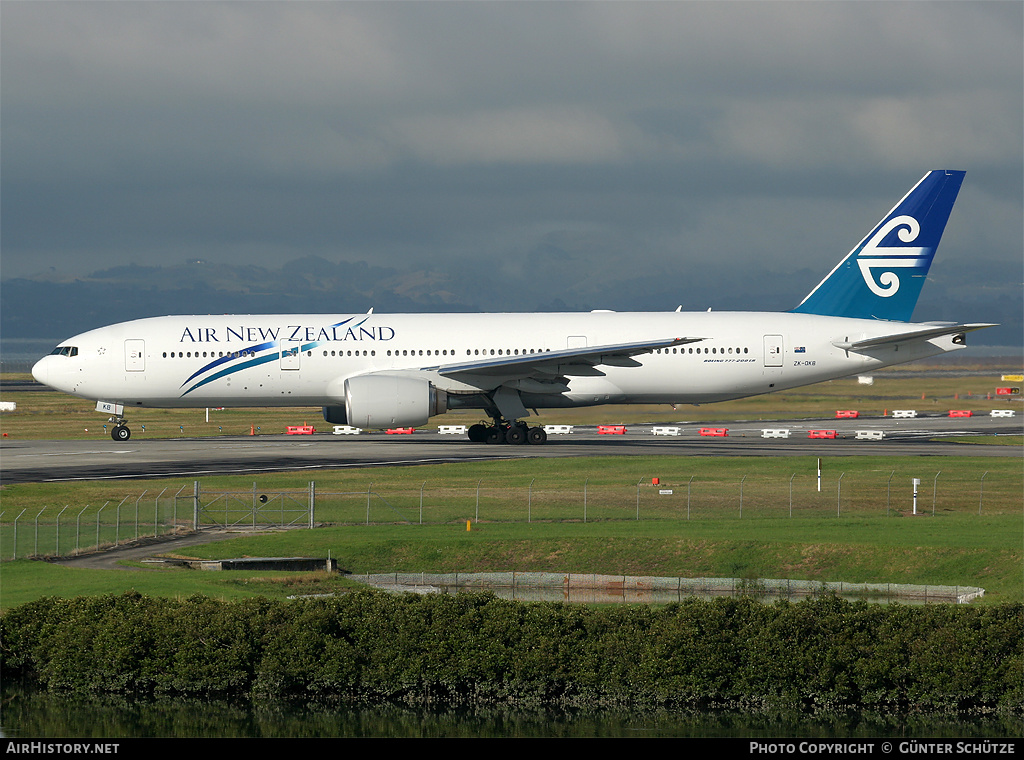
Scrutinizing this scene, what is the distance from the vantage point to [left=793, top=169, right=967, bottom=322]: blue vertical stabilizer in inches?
2199

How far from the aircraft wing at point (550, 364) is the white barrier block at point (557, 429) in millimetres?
10340

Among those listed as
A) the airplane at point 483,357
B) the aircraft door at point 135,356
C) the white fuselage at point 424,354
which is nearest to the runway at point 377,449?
the airplane at point 483,357

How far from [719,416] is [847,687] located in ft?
161

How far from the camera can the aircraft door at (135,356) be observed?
173 feet

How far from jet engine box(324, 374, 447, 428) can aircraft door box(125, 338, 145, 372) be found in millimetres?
9971

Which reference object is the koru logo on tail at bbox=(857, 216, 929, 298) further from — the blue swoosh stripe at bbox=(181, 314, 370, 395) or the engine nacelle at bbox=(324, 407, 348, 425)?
the blue swoosh stripe at bbox=(181, 314, 370, 395)

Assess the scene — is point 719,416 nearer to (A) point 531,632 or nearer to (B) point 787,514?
(B) point 787,514

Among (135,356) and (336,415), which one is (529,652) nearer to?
(336,415)

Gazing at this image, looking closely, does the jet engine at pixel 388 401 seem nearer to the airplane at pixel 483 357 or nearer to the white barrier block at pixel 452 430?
the airplane at pixel 483 357

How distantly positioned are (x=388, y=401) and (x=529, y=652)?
28382 mm

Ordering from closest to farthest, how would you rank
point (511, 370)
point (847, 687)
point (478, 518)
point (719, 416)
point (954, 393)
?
1. point (847, 687)
2. point (478, 518)
3. point (511, 370)
4. point (719, 416)
5. point (954, 393)

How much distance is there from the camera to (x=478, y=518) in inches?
1323
